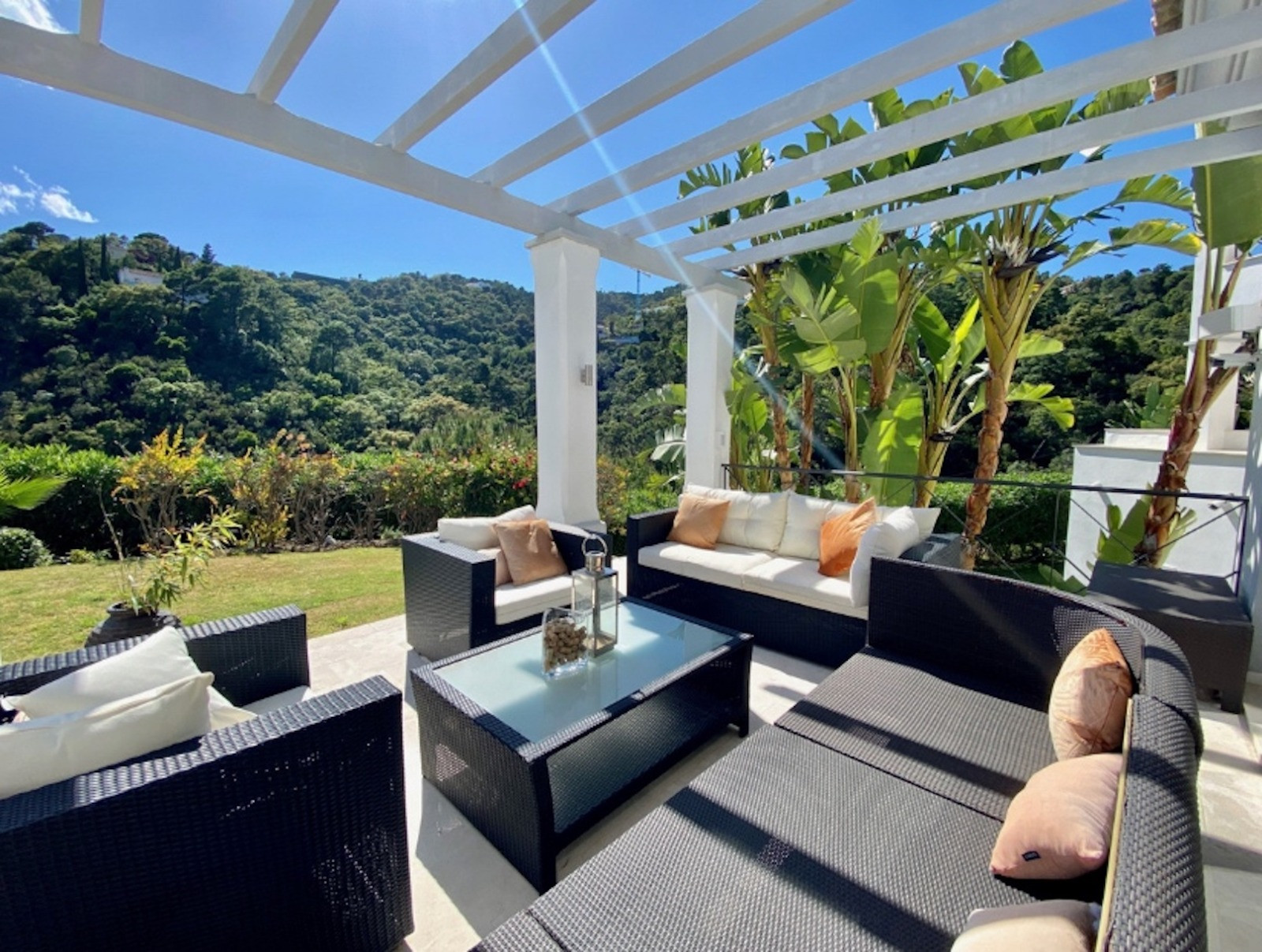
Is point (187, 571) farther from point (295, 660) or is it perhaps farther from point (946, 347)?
point (946, 347)

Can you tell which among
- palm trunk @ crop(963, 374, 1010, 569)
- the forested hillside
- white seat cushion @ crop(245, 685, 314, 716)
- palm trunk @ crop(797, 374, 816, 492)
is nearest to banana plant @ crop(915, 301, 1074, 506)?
palm trunk @ crop(963, 374, 1010, 569)

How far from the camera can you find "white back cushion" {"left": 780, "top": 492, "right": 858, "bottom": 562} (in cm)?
398

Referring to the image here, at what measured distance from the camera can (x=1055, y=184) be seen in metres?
3.91

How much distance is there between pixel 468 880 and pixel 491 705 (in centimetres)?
56

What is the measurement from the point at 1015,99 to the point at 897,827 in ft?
12.1

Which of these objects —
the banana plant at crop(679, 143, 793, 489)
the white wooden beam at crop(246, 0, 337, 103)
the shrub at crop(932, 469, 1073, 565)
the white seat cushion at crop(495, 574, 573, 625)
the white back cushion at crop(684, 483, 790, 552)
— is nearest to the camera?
the white wooden beam at crop(246, 0, 337, 103)

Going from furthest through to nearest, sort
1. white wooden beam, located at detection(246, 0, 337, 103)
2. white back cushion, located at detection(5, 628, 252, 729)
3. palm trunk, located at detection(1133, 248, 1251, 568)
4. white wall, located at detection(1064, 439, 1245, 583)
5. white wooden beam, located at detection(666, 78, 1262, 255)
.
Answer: white wall, located at detection(1064, 439, 1245, 583) → palm trunk, located at detection(1133, 248, 1251, 568) → white wooden beam, located at detection(666, 78, 1262, 255) → white wooden beam, located at detection(246, 0, 337, 103) → white back cushion, located at detection(5, 628, 252, 729)

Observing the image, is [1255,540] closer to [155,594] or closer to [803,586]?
[803,586]

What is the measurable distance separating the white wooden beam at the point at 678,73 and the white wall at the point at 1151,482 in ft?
14.5

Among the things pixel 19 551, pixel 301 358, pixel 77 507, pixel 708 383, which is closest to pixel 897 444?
pixel 708 383

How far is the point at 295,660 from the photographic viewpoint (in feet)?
8.63

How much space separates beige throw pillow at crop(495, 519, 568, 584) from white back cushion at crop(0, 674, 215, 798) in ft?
7.22

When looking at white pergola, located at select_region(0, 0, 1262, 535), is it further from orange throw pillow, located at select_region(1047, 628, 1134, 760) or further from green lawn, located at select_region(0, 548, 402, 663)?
orange throw pillow, located at select_region(1047, 628, 1134, 760)

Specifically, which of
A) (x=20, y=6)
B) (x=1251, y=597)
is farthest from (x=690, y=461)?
(x=20, y=6)
